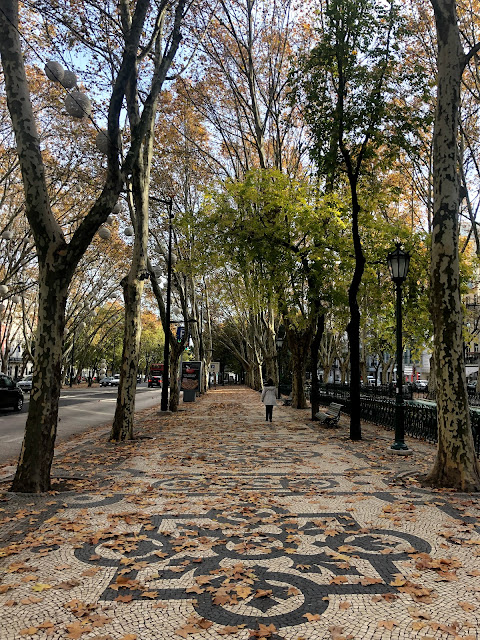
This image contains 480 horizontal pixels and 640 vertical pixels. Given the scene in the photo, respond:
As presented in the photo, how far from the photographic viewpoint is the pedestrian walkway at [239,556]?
3.27 metres

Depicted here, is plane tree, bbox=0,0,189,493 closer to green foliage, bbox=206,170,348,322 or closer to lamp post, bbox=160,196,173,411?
green foliage, bbox=206,170,348,322

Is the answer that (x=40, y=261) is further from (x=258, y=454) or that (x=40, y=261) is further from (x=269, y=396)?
(x=269, y=396)

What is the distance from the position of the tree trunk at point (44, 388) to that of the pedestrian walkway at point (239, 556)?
317 millimetres

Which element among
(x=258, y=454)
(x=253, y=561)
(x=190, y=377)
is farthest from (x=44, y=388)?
(x=190, y=377)

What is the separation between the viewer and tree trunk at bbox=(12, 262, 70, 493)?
21.7ft

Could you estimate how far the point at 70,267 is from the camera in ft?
22.4

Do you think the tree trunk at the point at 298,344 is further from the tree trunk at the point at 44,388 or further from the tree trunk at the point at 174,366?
the tree trunk at the point at 44,388

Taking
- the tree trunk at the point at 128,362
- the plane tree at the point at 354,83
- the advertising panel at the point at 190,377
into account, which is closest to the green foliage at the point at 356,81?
the plane tree at the point at 354,83

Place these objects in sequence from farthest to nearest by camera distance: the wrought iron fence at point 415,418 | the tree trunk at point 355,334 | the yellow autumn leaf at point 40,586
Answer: the tree trunk at point 355,334, the wrought iron fence at point 415,418, the yellow autumn leaf at point 40,586

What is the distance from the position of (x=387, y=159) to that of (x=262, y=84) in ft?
25.7

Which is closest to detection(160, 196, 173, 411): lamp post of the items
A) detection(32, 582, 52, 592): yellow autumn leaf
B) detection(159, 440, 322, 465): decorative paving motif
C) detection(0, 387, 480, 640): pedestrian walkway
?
detection(159, 440, 322, 465): decorative paving motif

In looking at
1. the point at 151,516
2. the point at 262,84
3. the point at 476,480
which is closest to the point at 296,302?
the point at 262,84

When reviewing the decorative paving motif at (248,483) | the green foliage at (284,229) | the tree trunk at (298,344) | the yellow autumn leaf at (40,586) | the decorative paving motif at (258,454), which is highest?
the green foliage at (284,229)

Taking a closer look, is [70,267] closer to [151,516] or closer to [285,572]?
[151,516]
